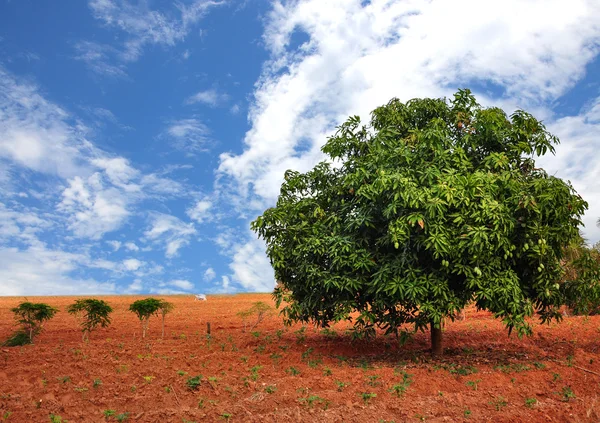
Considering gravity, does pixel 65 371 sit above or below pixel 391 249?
below

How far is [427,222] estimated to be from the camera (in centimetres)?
1089

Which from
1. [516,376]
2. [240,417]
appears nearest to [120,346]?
[240,417]

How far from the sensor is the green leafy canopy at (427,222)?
11117mm

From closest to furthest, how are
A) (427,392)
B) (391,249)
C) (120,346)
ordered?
(427,392)
(391,249)
(120,346)

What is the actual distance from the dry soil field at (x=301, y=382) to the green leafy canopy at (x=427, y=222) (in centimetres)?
149

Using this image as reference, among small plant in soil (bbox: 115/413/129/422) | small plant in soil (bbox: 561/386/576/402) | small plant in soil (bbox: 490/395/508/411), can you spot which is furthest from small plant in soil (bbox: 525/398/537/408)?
small plant in soil (bbox: 115/413/129/422)

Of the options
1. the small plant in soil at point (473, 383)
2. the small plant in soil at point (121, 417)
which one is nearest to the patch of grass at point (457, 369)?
the small plant in soil at point (473, 383)

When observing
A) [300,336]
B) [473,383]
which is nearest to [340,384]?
[473,383]

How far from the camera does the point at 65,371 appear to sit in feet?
37.5

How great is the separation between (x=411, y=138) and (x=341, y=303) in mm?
4660

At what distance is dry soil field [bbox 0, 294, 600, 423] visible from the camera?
8359mm

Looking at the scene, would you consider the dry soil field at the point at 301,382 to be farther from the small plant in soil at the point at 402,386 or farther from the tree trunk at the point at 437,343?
the tree trunk at the point at 437,343

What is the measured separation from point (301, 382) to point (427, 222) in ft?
14.2

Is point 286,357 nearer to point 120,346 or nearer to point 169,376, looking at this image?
point 169,376
